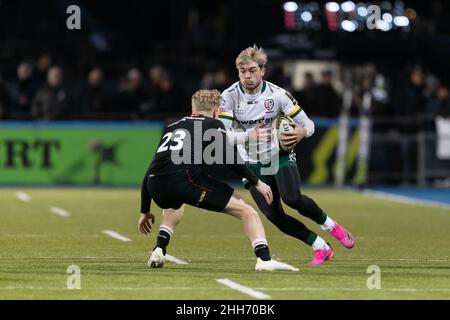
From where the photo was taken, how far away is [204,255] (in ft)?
48.2

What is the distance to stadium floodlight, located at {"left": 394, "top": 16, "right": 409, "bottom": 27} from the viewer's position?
1287 inches

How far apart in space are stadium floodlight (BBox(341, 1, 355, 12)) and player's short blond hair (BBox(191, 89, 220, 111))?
1927 cm

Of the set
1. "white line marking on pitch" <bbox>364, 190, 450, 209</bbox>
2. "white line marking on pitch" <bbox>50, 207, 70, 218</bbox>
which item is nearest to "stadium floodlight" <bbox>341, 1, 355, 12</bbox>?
"white line marking on pitch" <bbox>364, 190, 450, 209</bbox>

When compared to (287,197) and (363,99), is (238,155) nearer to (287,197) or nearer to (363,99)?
(287,197)

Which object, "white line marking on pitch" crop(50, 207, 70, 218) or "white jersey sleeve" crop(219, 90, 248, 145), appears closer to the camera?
"white jersey sleeve" crop(219, 90, 248, 145)

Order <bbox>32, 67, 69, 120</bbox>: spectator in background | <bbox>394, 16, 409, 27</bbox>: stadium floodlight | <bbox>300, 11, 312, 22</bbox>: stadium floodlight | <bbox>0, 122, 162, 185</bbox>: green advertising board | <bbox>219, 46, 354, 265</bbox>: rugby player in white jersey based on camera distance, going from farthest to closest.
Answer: <bbox>394, 16, 409, 27</bbox>: stadium floodlight, <bbox>300, 11, 312, 22</bbox>: stadium floodlight, <bbox>32, 67, 69, 120</bbox>: spectator in background, <bbox>0, 122, 162, 185</bbox>: green advertising board, <bbox>219, 46, 354, 265</bbox>: rugby player in white jersey

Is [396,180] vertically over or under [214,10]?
under

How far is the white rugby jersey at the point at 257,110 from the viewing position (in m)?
13.8

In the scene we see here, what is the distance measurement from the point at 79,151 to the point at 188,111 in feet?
10.2

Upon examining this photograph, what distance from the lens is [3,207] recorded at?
22391 millimetres

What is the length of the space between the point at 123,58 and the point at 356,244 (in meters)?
21.9

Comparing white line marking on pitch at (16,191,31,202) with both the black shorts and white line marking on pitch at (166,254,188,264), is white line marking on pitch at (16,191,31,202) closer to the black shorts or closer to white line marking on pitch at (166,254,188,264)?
white line marking on pitch at (166,254,188,264)

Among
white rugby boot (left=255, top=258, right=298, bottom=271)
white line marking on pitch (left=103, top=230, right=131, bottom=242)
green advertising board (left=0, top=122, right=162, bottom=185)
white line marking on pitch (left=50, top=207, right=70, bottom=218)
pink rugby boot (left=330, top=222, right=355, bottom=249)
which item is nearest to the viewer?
white rugby boot (left=255, top=258, right=298, bottom=271)
